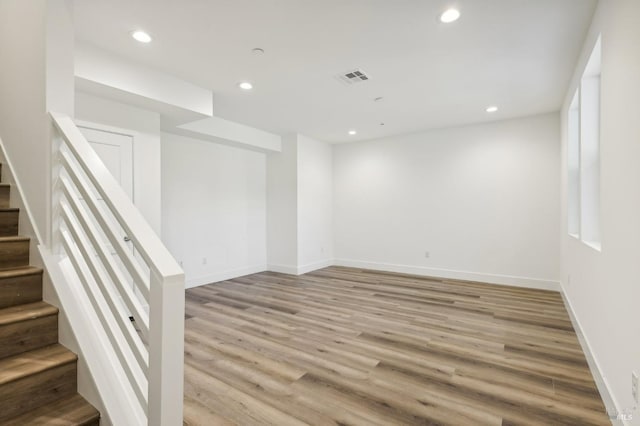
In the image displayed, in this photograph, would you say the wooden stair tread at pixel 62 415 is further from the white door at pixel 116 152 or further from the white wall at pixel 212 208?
the white wall at pixel 212 208

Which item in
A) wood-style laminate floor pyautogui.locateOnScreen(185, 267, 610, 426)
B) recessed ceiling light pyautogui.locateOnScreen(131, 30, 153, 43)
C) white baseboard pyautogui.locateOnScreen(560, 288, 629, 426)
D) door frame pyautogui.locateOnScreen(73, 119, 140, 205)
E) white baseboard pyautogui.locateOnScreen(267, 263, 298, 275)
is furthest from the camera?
white baseboard pyautogui.locateOnScreen(267, 263, 298, 275)

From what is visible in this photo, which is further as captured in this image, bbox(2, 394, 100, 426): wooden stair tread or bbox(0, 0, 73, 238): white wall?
bbox(0, 0, 73, 238): white wall

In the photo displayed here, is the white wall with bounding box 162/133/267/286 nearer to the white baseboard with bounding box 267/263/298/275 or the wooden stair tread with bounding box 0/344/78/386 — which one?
the white baseboard with bounding box 267/263/298/275

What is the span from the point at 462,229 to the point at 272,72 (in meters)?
4.13

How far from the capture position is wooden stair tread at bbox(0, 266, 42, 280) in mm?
1462

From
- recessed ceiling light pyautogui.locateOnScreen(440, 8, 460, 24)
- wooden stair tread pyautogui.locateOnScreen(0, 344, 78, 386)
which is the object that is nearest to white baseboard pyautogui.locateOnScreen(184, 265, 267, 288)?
wooden stair tread pyautogui.locateOnScreen(0, 344, 78, 386)

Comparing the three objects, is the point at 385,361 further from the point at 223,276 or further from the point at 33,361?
the point at 223,276

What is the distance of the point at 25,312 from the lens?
1386 mm

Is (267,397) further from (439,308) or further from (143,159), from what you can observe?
(143,159)

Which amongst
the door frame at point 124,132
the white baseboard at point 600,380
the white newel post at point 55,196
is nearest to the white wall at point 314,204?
the door frame at point 124,132

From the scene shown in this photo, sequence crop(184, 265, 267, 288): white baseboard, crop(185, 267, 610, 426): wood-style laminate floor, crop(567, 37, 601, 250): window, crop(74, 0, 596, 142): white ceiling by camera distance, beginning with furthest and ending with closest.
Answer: crop(184, 265, 267, 288): white baseboard < crop(567, 37, 601, 250): window < crop(74, 0, 596, 142): white ceiling < crop(185, 267, 610, 426): wood-style laminate floor

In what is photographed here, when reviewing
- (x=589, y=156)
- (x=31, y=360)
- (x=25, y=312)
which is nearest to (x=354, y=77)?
(x=589, y=156)

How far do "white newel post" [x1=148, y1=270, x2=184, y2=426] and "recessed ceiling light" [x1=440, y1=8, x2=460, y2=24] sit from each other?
256 centimetres

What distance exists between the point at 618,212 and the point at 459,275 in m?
3.91
